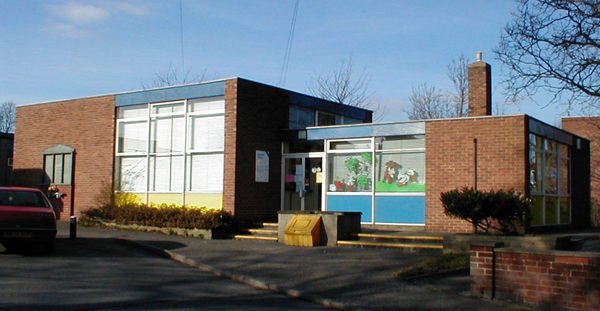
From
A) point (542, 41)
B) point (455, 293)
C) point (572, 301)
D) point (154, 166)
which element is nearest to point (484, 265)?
point (455, 293)

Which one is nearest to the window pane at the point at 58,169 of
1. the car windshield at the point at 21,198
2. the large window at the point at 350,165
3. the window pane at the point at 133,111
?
the window pane at the point at 133,111

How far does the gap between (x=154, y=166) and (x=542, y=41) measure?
1247cm

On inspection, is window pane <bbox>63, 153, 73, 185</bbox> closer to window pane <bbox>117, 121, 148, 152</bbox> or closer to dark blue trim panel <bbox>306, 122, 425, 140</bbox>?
window pane <bbox>117, 121, 148, 152</bbox>

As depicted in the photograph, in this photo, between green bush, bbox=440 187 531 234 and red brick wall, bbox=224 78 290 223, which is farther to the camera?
red brick wall, bbox=224 78 290 223

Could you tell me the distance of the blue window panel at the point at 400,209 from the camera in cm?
1923

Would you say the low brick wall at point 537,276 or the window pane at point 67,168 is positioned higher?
the window pane at point 67,168

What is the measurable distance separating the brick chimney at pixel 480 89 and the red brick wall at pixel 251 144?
5.88m

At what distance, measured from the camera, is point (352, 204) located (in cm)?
2055

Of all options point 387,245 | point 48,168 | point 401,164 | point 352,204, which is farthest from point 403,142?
point 48,168

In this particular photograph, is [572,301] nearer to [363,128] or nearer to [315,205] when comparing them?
[363,128]

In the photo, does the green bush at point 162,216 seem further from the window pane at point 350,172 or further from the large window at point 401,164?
the large window at point 401,164

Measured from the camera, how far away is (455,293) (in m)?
11.3

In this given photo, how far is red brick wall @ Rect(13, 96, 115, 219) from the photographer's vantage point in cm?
2361

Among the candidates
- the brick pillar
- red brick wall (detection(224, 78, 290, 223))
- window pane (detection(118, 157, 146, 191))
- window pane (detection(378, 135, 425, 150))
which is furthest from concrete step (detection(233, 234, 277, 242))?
the brick pillar
